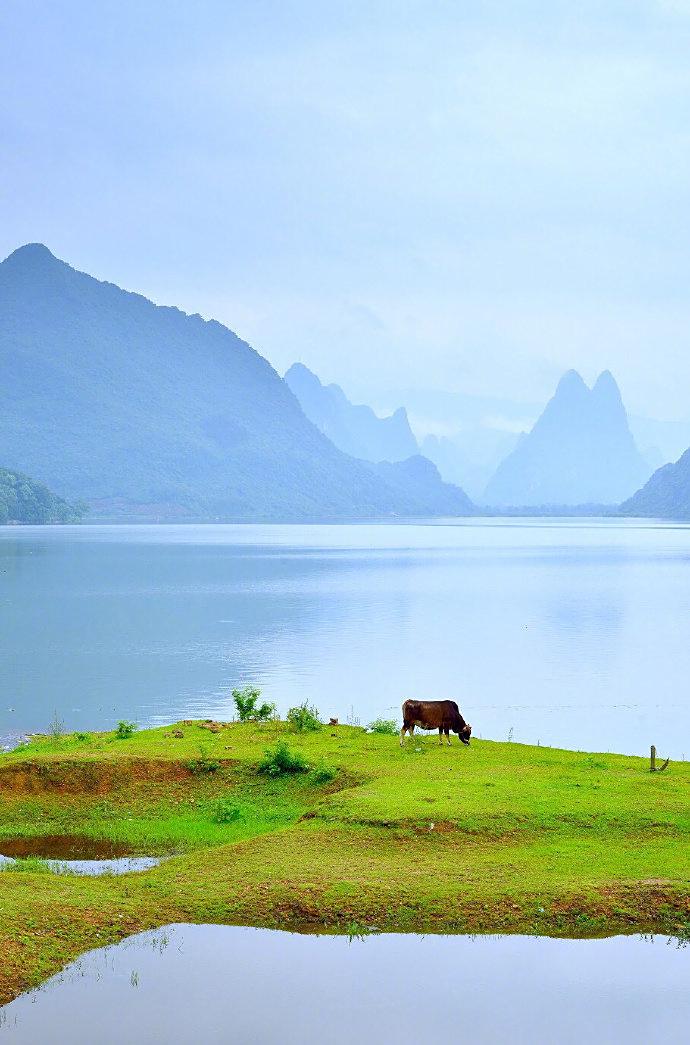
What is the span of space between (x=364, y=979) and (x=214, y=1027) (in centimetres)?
207

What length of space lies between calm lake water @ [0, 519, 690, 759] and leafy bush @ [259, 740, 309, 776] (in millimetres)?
14605

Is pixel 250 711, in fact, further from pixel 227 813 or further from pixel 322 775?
pixel 227 813

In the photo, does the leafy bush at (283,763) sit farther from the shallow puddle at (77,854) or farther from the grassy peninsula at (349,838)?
the shallow puddle at (77,854)

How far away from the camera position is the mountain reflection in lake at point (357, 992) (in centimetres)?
1242

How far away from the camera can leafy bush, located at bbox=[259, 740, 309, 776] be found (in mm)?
21516

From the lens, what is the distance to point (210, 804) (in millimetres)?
20500

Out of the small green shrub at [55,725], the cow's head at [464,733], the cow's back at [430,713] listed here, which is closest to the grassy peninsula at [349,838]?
the cow's head at [464,733]

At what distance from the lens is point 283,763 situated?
21656 mm

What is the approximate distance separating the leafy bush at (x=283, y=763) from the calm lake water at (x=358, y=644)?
14605 mm

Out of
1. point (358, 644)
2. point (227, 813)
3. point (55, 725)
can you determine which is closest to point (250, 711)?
point (55, 725)

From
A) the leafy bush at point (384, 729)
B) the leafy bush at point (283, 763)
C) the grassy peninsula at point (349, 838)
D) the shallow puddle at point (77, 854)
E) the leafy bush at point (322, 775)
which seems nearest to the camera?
the grassy peninsula at point (349, 838)

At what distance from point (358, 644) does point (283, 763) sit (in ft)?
114

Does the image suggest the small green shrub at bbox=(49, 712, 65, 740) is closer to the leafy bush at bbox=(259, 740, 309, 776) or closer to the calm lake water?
the calm lake water

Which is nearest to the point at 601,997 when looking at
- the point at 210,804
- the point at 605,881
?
the point at 605,881
